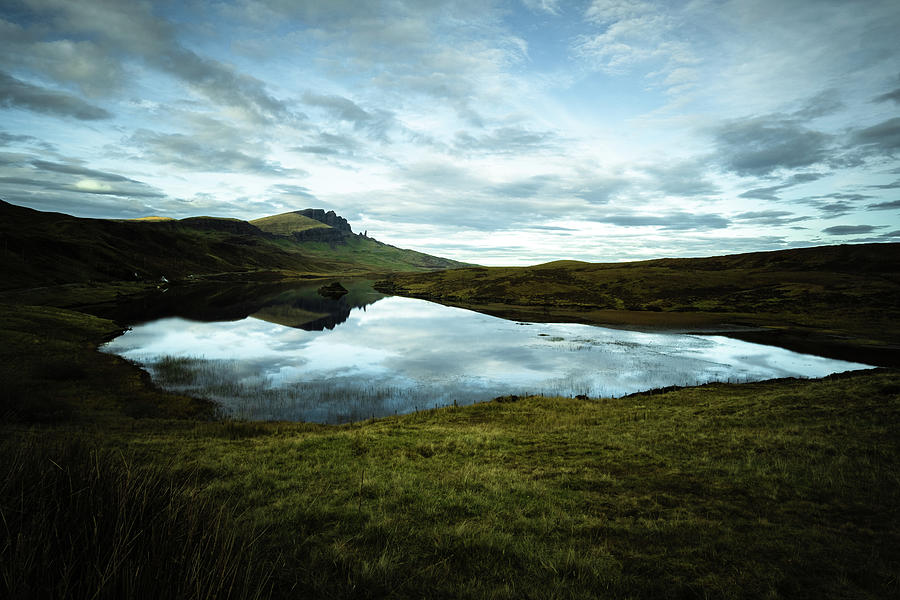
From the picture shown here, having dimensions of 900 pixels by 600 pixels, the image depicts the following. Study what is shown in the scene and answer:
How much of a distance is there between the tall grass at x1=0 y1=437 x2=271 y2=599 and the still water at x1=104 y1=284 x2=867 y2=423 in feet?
62.9

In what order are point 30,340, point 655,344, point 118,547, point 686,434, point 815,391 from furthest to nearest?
point 655,344 < point 30,340 < point 815,391 < point 686,434 < point 118,547

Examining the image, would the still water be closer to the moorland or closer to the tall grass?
the moorland

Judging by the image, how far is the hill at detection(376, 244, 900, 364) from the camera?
59.4m

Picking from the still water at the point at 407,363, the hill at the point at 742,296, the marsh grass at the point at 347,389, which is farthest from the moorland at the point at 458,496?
the hill at the point at 742,296

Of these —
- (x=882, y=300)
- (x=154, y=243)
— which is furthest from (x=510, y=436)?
(x=154, y=243)

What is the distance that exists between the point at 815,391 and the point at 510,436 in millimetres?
17835

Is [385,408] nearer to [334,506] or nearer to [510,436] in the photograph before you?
[510,436]

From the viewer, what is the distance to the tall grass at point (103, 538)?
3.19m

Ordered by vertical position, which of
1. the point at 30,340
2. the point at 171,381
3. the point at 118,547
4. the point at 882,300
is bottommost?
the point at 171,381

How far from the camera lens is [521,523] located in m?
8.37

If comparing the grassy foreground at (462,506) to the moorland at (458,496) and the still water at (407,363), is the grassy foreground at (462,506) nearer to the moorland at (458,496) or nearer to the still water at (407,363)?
the moorland at (458,496)

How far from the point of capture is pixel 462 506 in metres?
9.29

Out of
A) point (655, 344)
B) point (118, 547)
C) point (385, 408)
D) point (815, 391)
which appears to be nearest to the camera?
point (118, 547)

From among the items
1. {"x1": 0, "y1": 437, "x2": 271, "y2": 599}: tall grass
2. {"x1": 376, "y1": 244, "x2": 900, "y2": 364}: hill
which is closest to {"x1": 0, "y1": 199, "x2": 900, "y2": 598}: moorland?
{"x1": 0, "y1": 437, "x2": 271, "y2": 599}: tall grass
